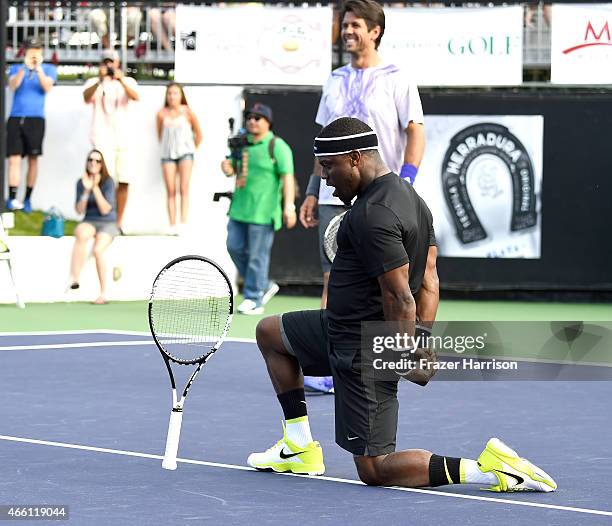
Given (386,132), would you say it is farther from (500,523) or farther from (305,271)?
(305,271)

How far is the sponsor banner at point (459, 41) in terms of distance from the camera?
55.5ft

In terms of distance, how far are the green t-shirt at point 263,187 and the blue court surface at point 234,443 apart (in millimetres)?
3046

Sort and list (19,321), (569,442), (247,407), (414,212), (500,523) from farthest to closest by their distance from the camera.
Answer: (19,321) < (247,407) < (569,442) < (414,212) < (500,523)

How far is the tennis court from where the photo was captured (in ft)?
20.6

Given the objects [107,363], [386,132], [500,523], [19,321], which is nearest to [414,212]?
[500,523]

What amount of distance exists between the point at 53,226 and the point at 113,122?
1.68 meters

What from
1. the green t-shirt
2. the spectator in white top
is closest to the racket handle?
the green t-shirt

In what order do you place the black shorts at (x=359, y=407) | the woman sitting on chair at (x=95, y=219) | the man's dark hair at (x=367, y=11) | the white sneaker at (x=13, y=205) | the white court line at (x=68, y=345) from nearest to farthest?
the black shorts at (x=359, y=407) → the man's dark hair at (x=367, y=11) → the white court line at (x=68, y=345) → the woman sitting on chair at (x=95, y=219) → the white sneaker at (x=13, y=205)

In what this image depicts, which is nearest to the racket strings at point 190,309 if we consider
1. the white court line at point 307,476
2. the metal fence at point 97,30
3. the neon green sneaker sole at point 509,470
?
the white court line at point 307,476

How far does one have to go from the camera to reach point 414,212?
6617 mm

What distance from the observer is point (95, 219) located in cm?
1595

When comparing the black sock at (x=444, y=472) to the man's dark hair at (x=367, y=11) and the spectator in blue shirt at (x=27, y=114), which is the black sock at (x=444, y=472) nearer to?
the man's dark hair at (x=367, y=11)

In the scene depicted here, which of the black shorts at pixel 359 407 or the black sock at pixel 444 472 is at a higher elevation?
the black shorts at pixel 359 407

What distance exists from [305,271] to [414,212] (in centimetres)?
1059
